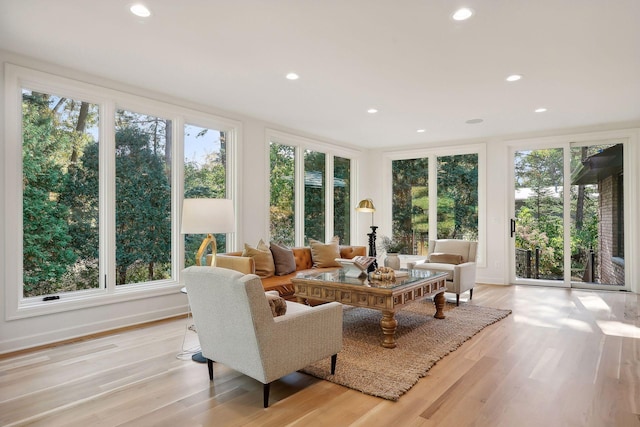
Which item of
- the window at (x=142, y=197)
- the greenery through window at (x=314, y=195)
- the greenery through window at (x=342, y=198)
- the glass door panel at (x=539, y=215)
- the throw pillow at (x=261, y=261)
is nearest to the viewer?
the window at (x=142, y=197)

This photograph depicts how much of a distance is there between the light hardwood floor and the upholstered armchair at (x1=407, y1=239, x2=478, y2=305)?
1.15 m

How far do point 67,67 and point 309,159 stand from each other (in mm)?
3900

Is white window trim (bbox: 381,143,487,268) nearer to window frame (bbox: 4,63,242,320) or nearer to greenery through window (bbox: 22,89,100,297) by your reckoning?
window frame (bbox: 4,63,242,320)

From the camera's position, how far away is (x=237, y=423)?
6.93ft

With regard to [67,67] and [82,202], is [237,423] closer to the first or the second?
[82,202]

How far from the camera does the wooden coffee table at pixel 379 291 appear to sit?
3307 mm

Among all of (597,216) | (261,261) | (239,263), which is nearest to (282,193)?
(261,261)

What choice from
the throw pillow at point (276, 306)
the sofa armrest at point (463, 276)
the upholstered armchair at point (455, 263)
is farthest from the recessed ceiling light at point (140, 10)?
the sofa armrest at point (463, 276)

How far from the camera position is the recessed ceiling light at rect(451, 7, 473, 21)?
2623 mm

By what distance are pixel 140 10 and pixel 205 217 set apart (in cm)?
159

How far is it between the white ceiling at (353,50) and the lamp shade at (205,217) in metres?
1.34

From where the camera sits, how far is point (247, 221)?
5.45m

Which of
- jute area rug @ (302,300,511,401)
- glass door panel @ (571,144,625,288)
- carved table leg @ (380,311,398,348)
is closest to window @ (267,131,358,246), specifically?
jute area rug @ (302,300,511,401)

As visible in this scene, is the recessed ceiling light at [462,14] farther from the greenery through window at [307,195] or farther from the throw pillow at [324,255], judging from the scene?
the greenery through window at [307,195]
